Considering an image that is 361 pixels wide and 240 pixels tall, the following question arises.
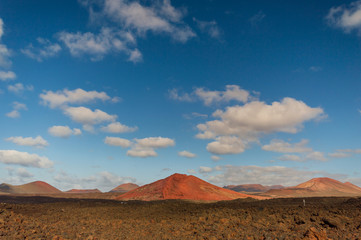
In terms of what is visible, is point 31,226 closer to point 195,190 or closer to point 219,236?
point 219,236

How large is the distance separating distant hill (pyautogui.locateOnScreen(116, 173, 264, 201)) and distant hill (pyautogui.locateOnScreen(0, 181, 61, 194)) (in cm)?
10477

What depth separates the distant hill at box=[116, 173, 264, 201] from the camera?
196 feet

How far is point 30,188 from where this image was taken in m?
149

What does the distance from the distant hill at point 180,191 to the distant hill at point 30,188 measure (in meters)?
105

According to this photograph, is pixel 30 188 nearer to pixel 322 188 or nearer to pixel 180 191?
pixel 180 191

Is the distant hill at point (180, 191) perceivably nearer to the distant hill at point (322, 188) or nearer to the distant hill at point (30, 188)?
the distant hill at point (322, 188)

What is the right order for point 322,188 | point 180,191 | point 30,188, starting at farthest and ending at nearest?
point 30,188 < point 322,188 < point 180,191

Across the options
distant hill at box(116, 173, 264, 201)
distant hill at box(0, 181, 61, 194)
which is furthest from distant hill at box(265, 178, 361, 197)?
distant hill at box(0, 181, 61, 194)

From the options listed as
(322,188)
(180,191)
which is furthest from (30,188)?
(322,188)

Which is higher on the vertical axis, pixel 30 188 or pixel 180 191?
pixel 180 191

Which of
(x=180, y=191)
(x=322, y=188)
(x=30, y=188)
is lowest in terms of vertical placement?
(x=30, y=188)

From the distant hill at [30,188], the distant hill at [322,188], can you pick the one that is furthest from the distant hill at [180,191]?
the distant hill at [30,188]

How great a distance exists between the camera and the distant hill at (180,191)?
59778mm

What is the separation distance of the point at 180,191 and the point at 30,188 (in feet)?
424
